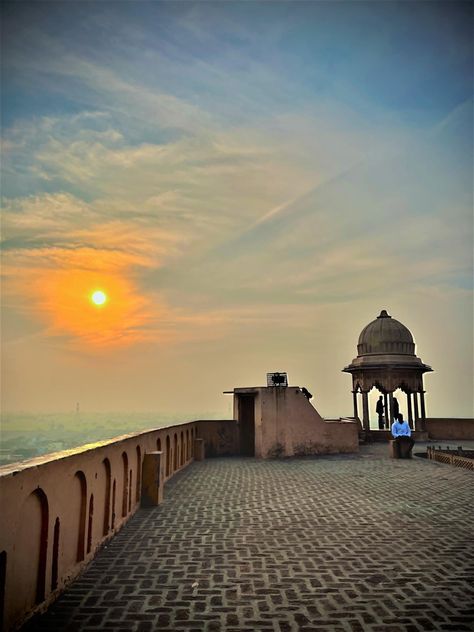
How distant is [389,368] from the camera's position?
26594 mm

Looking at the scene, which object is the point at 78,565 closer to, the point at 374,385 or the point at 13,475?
the point at 13,475

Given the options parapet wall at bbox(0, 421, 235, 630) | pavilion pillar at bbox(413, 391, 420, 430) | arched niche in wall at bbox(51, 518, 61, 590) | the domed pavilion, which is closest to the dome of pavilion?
the domed pavilion

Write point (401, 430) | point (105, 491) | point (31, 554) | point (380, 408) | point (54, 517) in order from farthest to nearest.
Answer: point (380, 408)
point (401, 430)
point (105, 491)
point (54, 517)
point (31, 554)

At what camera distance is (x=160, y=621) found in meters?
4.90

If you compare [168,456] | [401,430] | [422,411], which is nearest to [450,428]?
[422,411]

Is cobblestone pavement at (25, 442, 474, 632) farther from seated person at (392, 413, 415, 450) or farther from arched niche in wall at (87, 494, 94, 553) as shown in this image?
seated person at (392, 413, 415, 450)

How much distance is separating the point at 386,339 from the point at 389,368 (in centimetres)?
192

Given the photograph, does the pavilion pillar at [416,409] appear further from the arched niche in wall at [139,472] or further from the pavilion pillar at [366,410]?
the arched niche in wall at [139,472]

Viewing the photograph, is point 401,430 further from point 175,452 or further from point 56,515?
point 56,515

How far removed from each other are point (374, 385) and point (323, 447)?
7524 millimetres

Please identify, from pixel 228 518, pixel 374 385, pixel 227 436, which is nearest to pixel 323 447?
pixel 227 436

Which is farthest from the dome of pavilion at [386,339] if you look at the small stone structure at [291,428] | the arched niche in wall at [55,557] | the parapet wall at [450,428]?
the arched niche in wall at [55,557]

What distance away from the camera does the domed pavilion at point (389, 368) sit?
2667 cm

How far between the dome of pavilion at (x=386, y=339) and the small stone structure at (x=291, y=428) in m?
7.52
